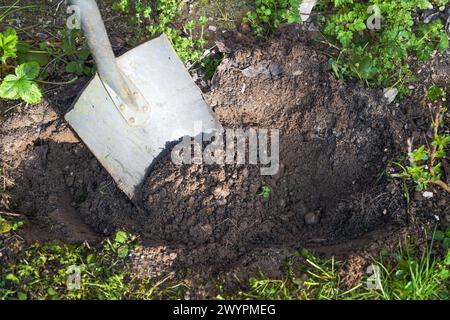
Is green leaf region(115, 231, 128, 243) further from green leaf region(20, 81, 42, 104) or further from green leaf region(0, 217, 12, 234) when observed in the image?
green leaf region(20, 81, 42, 104)

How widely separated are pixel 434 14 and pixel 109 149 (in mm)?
1978

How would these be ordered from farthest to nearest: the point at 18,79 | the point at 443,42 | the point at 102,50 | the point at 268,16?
the point at 268,16 < the point at 443,42 < the point at 18,79 < the point at 102,50

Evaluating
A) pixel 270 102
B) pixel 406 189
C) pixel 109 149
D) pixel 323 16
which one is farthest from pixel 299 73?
pixel 109 149

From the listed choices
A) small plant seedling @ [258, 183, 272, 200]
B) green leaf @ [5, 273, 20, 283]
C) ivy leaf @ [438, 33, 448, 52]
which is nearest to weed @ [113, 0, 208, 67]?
small plant seedling @ [258, 183, 272, 200]

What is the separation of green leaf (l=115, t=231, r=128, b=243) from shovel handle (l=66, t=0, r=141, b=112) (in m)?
0.62

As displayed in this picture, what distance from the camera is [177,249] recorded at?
243 centimetres

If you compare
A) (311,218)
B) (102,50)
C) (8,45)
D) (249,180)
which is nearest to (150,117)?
(102,50)

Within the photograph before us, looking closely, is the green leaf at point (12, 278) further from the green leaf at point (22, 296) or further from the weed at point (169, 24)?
the weed at point (169, 24)

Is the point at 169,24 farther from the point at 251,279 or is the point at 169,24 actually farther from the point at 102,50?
the point at 251,279

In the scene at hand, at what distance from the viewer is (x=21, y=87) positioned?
2.65 m

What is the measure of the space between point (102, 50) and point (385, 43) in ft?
4.92
